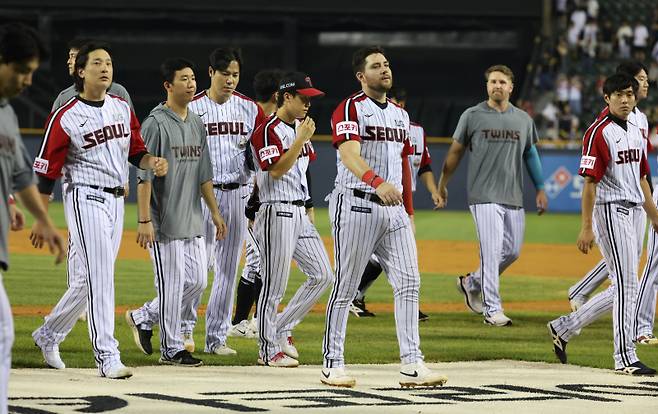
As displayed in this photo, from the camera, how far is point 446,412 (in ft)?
22.4

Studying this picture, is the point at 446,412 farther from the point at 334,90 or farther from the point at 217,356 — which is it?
the point at 334,90

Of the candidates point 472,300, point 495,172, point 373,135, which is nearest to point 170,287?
point 373,135

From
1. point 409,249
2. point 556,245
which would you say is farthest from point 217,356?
point 556,245

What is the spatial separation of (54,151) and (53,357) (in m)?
1.43

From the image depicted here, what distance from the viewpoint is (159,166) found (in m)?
8.14

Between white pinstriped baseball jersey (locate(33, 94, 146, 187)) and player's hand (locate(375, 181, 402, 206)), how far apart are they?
170 centimetres

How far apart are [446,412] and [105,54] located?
3.06m

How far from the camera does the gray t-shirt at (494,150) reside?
11.8 metres

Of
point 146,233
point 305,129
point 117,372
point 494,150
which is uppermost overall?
point 305,129

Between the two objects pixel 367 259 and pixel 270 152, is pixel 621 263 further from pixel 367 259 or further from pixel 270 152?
pixel 270 152

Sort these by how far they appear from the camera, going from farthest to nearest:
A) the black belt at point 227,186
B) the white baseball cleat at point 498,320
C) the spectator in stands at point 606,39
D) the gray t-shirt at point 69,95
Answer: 1. the spectator in stands at point 606,39
2. the white baseball cleat at point 498,320
3. the black belt at point 227,186
4. the gray t-shirt at point 69,95

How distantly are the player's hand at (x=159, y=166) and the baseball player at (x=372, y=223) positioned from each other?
3.61ft

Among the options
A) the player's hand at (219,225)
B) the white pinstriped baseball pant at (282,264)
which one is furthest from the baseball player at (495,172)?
the player's hand at (219,225)

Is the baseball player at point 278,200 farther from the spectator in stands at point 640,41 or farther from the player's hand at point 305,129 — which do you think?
the spectator in stands at point 640,41
